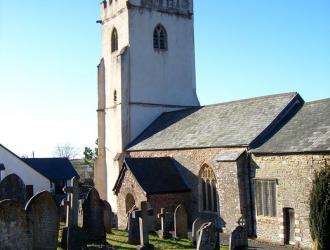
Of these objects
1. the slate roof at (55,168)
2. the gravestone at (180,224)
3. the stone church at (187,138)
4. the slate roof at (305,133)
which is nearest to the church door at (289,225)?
the stone church at (187,138)

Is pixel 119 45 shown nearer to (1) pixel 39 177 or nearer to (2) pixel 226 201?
(1) pixel 39 177

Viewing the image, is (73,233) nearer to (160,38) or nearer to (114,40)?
(160,38)

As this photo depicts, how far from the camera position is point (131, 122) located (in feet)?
109

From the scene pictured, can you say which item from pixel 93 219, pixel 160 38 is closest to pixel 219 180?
pixel 93 219

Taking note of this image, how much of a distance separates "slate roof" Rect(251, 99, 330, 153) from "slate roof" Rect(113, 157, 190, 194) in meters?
5.97

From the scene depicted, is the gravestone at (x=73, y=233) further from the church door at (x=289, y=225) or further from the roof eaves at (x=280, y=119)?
the roof eaves at (x=280, y=119)

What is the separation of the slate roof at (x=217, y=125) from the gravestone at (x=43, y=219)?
33.6 ft

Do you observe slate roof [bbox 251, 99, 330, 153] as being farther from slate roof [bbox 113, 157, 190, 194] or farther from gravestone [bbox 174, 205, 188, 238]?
slate roof [bbox 113, 157, 190, 194]

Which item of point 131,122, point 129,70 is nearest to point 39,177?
point 131,122

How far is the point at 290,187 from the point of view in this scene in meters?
19.8

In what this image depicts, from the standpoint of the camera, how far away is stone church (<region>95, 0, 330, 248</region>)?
20.1m

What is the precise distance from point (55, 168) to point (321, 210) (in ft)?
99.9

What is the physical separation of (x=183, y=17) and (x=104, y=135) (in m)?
10.9

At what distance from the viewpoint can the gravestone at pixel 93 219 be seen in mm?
18406
